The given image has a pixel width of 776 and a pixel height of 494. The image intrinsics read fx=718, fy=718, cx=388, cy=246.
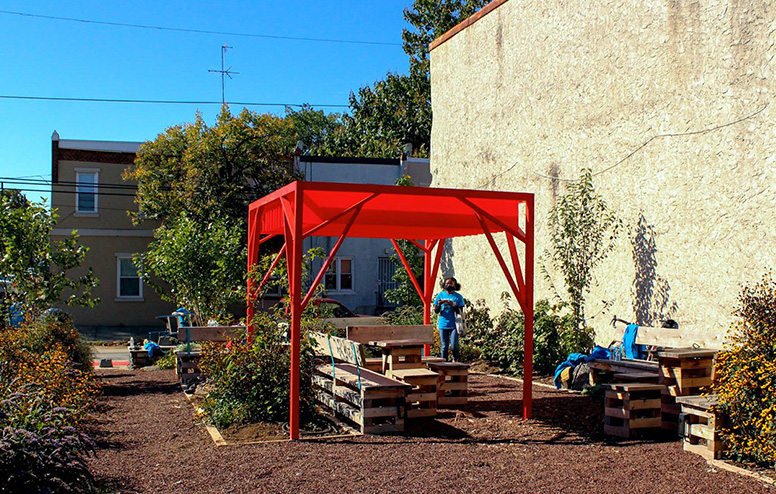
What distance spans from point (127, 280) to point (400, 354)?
19.8 metres

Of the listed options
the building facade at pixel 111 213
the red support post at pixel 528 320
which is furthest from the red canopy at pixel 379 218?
the building facade at pixel 111 213

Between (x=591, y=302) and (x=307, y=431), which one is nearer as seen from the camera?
(x=307, y=431)

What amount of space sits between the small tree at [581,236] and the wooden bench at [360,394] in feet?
16.9

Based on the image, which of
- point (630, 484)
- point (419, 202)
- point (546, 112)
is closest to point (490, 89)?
point (546, 112)

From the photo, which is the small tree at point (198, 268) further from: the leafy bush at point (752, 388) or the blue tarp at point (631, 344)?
the leafy bush at point (752, 388)

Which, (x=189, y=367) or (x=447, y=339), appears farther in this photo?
(x=447, y=339)

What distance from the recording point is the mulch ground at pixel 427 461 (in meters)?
6.16

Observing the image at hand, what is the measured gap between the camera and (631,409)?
8.00 meters

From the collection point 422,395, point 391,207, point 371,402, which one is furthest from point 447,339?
point 371,402

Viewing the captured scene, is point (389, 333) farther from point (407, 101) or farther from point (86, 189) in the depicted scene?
point (407, 101)

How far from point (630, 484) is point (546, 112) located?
9.29 m

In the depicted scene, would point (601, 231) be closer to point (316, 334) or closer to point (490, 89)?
point (490, 89)

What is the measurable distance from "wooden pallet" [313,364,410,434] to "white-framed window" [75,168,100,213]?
67.5 ft

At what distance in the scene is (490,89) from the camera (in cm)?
1616
